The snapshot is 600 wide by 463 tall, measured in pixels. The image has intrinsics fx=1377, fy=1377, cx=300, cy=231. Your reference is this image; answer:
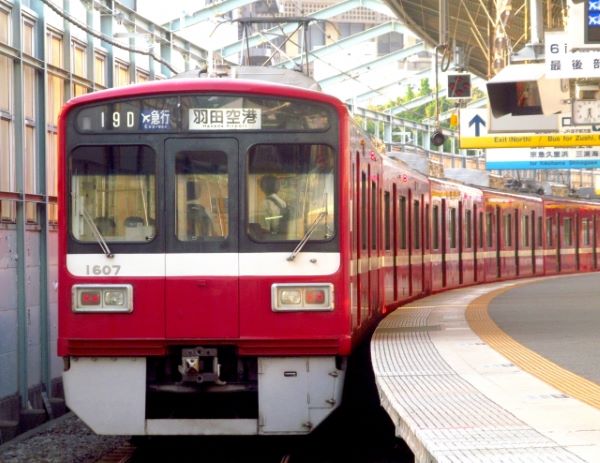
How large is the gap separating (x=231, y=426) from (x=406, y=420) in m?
2.59

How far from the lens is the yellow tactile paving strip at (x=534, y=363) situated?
7.86m

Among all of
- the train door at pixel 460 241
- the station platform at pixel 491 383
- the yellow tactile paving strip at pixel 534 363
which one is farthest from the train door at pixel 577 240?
the yellow tactile paving strip at pixel 534 363

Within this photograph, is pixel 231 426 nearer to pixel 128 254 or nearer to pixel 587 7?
pixel 128 254

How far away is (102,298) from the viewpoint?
30.2ft

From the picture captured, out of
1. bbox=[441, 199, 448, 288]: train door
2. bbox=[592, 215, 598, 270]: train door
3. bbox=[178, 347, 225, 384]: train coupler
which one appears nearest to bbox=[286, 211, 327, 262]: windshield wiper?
bbox=[178, 347, 225, 384]: train coupler

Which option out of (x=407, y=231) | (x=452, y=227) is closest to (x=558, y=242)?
(x=452, y=227)

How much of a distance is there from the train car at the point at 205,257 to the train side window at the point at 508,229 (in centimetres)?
1836

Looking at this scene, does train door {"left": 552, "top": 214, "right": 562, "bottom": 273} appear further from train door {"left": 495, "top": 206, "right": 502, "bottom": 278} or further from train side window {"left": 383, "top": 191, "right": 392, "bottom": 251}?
train side window {"left": 383, "top": 191, "right": 392, "bottom": 251}

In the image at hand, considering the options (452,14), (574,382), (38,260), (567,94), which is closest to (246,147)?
(574,382)

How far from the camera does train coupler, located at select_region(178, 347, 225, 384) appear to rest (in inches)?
361

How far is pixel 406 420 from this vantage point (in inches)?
269

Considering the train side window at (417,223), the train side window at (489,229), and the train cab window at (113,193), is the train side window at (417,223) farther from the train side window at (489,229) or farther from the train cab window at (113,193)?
the train cab window at (113,193)

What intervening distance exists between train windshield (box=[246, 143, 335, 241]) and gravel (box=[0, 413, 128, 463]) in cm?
247

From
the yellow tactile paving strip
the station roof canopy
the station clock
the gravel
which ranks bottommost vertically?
the gravel
